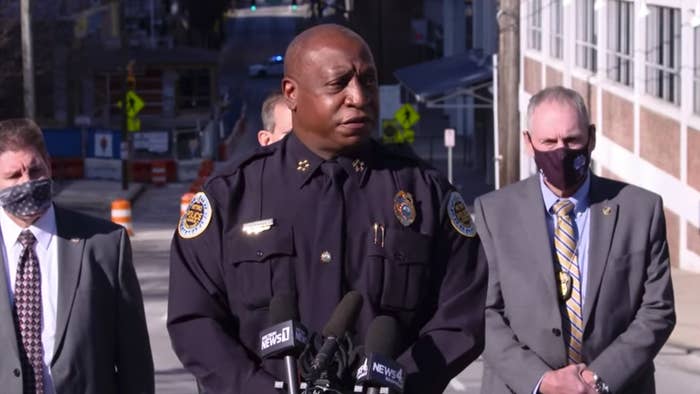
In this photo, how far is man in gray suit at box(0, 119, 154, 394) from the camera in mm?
5574

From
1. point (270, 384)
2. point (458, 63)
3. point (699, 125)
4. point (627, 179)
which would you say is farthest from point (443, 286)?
point (458, 63)

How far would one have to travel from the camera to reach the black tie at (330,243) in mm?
3889

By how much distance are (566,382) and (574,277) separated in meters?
0.42

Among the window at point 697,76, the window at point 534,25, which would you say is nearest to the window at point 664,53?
the window at point 697,76

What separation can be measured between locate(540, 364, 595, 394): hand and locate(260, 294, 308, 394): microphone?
187cm

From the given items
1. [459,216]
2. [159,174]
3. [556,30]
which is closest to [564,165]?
[459,216]

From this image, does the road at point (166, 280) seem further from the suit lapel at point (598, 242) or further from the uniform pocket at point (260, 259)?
the suit lapel at point (598, 242)

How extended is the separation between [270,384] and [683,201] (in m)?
18.4

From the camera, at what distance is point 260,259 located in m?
3.91

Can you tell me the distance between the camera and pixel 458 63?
162 feet

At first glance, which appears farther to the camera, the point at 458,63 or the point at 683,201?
the point at 458,63

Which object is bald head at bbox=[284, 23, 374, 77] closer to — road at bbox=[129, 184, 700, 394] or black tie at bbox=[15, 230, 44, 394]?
black tie at bbox=[15, 230, 44, 394]

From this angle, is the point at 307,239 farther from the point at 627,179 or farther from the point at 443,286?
the point at 627,179

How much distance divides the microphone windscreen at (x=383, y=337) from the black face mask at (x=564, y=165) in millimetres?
1835
